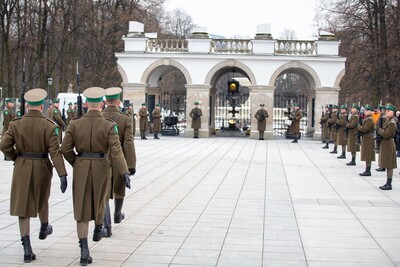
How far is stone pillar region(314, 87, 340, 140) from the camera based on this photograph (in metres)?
34.0

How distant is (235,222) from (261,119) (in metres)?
23.6

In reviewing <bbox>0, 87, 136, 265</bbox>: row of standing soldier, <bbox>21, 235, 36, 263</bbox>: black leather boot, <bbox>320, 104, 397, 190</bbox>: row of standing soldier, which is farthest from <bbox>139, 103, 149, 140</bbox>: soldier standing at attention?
<bbox>21, 235, 36, 263</bbox>: black leather boot

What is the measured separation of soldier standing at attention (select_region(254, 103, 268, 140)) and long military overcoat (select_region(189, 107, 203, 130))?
2967 millimetres

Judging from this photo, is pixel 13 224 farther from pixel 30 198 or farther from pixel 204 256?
pixel 204 256

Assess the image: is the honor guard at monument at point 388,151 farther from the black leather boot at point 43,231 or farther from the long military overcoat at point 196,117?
the long military overcoat at point 196,117

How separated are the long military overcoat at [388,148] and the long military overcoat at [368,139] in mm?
2202

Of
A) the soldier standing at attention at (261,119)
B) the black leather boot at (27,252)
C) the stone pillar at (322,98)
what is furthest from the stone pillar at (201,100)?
the black leather boot at (27,252)

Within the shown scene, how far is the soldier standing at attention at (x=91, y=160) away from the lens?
770cm

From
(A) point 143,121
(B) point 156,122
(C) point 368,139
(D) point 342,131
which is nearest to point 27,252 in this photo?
(C) point 368,139

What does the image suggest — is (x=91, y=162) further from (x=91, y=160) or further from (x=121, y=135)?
(x=121, y=135)

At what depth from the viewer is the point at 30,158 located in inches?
310

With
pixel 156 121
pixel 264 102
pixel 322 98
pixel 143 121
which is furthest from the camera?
pixel 264 102

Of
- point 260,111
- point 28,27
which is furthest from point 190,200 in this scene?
point 28,27

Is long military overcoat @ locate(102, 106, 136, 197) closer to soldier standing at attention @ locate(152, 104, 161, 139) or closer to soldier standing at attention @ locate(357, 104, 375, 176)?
soldier standing at attention @ locate(357, 104, 375, 176)
